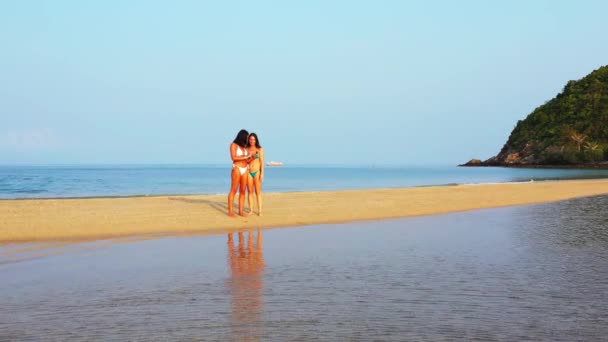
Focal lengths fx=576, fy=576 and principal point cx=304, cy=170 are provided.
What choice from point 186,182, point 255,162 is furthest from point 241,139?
point 186,182

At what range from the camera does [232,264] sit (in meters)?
8.58

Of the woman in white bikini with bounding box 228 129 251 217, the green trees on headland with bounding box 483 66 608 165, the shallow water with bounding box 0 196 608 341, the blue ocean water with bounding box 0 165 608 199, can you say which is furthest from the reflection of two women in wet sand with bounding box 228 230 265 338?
the green trees on headland with bounding box 483 66 608 165

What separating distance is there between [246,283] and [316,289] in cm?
92

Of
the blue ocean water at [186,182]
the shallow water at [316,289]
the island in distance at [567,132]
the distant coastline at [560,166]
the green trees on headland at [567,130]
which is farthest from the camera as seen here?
the green trees on headland at [567,130]

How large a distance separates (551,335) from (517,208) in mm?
16035

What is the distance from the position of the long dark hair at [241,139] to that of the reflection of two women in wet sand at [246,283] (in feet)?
11.4

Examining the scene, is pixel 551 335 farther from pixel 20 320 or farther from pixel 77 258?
pixel 77 258

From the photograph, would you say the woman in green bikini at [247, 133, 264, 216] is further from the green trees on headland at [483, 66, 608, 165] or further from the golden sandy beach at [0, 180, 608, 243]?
the green trees on headland at [483, 66, 608, 165]

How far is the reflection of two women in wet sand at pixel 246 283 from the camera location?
5180 millimetres

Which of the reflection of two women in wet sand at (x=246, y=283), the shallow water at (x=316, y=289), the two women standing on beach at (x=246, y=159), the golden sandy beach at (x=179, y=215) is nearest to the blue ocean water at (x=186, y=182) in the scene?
the golden sandy beach at (x=179, y=215)

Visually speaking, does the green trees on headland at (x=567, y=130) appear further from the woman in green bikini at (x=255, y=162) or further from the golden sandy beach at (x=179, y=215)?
the woman in green bikini at (x=255, y=162)

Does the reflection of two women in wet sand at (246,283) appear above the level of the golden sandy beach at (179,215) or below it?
below

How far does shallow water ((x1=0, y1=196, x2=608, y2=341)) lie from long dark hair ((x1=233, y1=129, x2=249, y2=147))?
3.34 meters

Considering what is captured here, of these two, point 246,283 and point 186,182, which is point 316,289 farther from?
point 186,182
